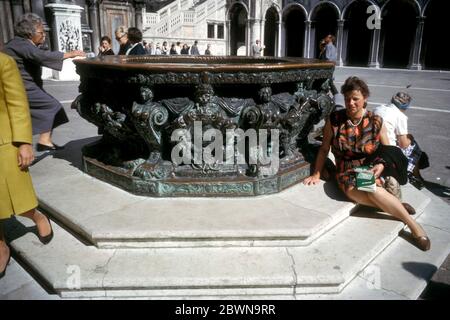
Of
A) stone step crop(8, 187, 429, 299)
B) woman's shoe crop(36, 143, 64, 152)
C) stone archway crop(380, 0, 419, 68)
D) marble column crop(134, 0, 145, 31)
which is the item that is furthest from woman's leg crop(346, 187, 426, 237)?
stone archway crop(380, 0, 419, 68)

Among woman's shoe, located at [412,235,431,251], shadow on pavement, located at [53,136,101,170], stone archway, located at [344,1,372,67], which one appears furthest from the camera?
stone archway, located at [344,1,372,67]

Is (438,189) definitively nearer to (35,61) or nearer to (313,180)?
(313,180)

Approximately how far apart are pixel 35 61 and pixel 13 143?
2364mm

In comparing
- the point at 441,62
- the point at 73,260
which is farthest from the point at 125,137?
the point at 441,62

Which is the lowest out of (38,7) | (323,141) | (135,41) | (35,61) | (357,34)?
(323,141)

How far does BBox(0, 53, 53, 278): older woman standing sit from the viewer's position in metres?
2.59

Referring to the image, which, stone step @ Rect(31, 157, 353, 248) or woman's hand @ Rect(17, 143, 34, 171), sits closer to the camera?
woman's hand @ Rect(17, 143, 34, 171)

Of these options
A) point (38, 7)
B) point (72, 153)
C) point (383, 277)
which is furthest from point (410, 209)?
point (38, 7)

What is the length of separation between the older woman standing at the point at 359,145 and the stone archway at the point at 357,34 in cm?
2683

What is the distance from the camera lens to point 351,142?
11.6 ft

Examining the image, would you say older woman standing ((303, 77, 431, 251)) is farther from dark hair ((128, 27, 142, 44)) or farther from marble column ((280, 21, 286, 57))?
marble column ((280, 21, 286, 57))

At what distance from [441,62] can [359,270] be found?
27.0 m

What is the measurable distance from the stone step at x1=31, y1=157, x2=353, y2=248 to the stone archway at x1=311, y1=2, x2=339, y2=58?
27644 millimetres
